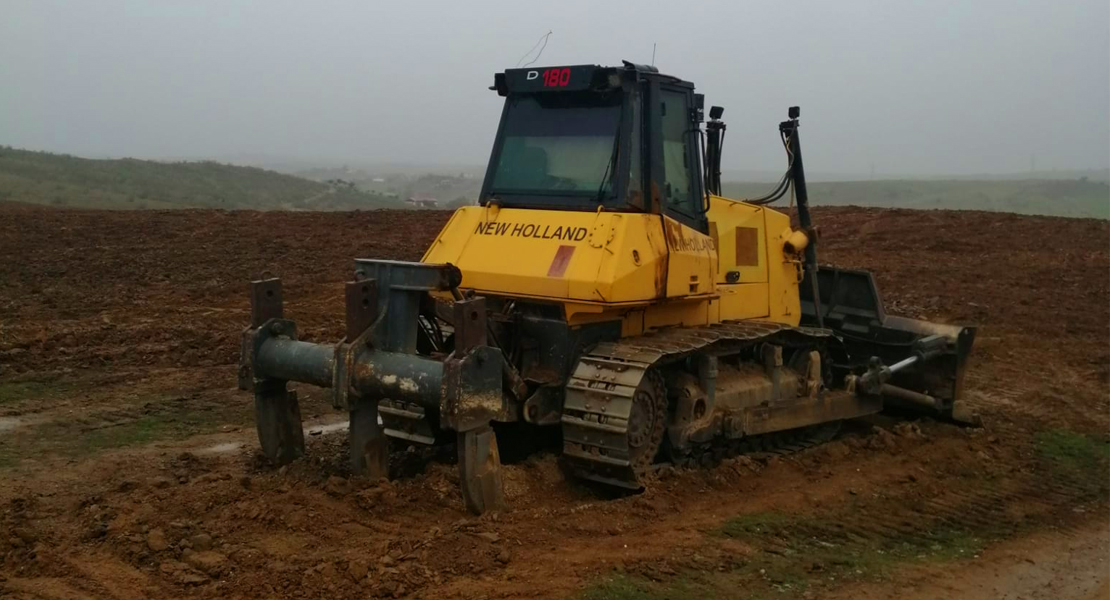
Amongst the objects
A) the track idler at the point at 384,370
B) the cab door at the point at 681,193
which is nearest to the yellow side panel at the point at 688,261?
the cab door at the point at 681,193

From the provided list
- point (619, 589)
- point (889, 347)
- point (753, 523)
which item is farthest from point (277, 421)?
point (889, 347)

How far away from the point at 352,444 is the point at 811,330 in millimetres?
4096

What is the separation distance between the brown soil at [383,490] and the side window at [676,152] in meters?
2.00

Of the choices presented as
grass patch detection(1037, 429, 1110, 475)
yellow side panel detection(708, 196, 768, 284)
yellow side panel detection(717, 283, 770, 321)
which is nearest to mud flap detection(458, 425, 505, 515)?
yellow side panel detection(717, 283, 770, 321)

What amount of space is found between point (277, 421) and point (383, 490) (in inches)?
45.5

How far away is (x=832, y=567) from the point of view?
20.8ft

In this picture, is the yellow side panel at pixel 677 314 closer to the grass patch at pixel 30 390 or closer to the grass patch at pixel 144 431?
the grass patch at pixel 144 431

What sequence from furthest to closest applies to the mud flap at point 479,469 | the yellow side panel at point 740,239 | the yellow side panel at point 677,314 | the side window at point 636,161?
the yellow side panel at point 740,239
the yellow side panel at point 677,314
the side window at point 636,161
the mud flap at point 479,469

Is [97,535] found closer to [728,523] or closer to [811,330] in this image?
[728,523]

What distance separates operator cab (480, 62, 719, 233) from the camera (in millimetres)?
7477

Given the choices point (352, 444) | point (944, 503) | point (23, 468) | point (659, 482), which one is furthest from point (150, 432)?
point (944, 503)

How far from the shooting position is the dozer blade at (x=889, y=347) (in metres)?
9.80

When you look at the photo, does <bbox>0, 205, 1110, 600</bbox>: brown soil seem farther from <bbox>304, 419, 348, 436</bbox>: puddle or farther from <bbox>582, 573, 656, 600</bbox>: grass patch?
<bbox>304, 419, 348, 436</bbox>: puddle

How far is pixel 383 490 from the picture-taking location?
6.68 metres
